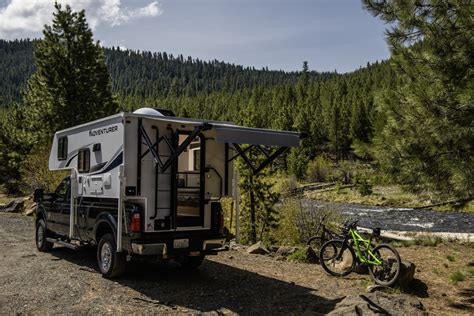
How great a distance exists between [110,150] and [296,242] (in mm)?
8643

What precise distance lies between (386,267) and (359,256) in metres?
0.67

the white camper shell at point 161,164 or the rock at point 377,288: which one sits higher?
the white camper shell at point 161,164

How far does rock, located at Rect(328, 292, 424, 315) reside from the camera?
6.18m

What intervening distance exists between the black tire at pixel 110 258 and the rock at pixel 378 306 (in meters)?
4.08

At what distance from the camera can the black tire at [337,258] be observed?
9343mm

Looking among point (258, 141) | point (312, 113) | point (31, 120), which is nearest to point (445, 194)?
point (258, 141)

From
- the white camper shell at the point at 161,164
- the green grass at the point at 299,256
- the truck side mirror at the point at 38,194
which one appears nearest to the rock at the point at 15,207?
the truck side mirror at the point at 38,194

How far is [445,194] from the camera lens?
7574 mm

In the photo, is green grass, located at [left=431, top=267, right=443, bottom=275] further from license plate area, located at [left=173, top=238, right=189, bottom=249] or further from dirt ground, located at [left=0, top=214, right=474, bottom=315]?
license plate area, located at [left=173, top=238, right=189, bottom=249]

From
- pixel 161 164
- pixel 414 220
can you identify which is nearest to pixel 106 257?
pixel 161 164

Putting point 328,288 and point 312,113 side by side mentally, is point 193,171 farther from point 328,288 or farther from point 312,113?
point 312,113

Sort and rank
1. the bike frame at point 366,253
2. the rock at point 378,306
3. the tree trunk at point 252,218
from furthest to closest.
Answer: the tree trunk at point 252,218 < the bike frame at point 366,253 < the rock at point 378,306

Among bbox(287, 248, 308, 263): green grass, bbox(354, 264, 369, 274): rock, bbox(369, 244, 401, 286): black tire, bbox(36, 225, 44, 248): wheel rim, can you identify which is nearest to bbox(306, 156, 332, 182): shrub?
bbox(287, 248, 308, 263): green grass

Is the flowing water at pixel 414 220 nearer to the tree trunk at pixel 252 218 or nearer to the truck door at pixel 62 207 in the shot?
the tree trunk at pixel 252 218
